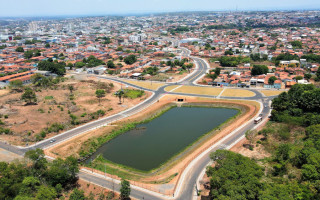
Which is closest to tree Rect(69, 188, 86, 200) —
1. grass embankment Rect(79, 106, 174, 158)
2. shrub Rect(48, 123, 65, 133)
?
grass embankment Rect(79, 106, 174, 158)

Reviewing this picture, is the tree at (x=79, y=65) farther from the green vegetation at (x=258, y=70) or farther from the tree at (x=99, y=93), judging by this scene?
the green vegetation at (x=258, y=70)

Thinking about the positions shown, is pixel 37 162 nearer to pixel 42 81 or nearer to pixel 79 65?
pixel 42 81

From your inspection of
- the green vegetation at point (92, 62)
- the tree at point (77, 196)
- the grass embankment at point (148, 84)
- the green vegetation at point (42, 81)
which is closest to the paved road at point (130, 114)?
the grass embankment at point (148, 84)

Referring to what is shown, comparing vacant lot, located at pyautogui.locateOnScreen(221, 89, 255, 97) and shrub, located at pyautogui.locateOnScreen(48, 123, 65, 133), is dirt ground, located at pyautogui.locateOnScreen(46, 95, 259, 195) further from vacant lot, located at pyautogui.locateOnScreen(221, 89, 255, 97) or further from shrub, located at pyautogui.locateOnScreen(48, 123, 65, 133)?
shrub, located at pyautogui.locateOnScreen(48, 123, 65, 133)

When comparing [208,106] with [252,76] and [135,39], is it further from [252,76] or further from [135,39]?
[135,39]

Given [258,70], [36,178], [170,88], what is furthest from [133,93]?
[258,70]

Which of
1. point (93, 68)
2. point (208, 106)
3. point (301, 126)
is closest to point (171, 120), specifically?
point (208, 106)
